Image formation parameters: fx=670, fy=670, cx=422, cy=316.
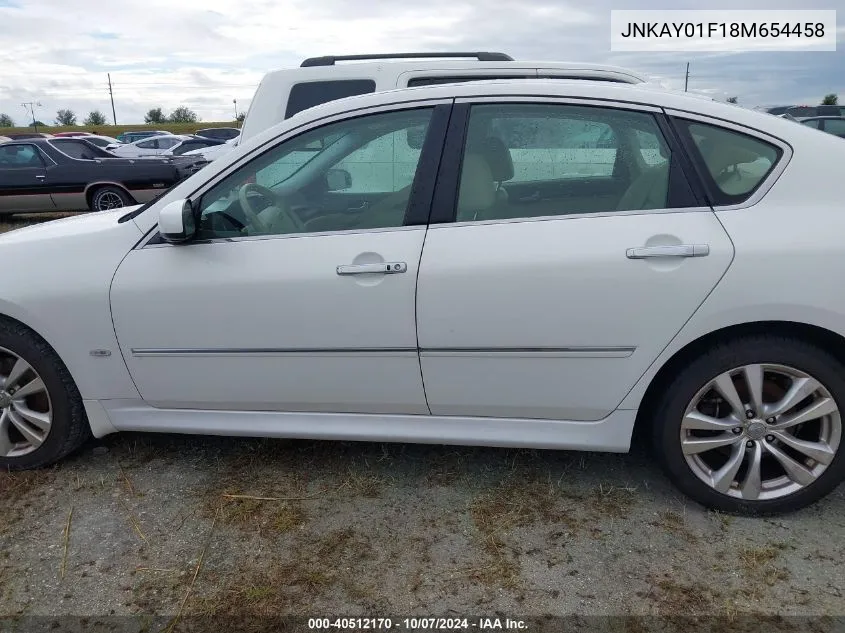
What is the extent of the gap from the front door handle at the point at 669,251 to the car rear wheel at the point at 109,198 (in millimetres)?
9692

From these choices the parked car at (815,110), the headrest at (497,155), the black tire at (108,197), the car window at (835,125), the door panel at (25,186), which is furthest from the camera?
the parked car at (815,110)

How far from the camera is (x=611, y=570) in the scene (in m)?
2.39

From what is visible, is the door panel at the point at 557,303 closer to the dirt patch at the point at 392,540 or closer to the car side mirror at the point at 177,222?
the dirt patch at the point at 392,540

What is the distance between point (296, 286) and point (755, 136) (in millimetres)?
1823

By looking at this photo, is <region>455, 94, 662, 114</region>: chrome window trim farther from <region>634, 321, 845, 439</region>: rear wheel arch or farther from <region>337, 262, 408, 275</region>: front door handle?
<region>634, 321, 845, 439</region>: rear wheel arch

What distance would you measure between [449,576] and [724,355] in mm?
1289

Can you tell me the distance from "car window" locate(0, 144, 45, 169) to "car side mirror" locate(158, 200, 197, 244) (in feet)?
31.3

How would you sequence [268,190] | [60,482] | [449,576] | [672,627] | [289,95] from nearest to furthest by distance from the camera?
[672,627] → [449,576] → [268,190] → [60,482] → [289,95]

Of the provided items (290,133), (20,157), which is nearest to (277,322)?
(290,133)

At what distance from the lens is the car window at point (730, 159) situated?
2467 millimetres

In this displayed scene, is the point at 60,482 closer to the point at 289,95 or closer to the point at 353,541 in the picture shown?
the point at 353,541

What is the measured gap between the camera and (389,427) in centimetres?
278

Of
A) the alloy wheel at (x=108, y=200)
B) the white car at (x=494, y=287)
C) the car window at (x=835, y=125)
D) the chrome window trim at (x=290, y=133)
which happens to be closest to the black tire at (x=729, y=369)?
the white car at (x=494, y=287)

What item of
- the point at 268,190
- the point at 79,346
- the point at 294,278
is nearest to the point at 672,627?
the point at 294,278
